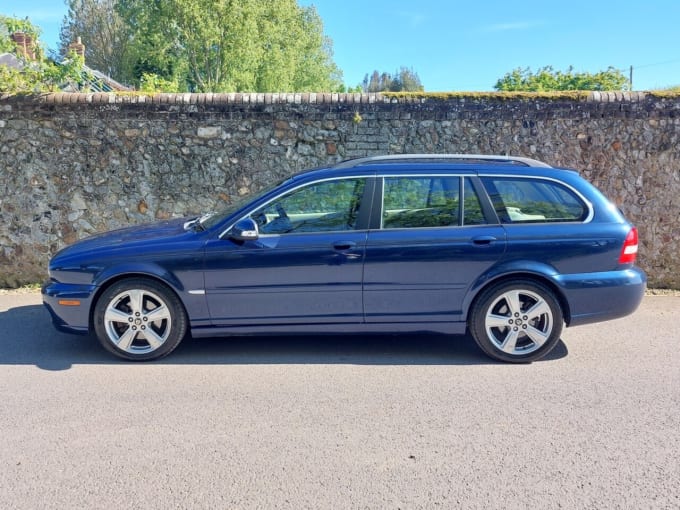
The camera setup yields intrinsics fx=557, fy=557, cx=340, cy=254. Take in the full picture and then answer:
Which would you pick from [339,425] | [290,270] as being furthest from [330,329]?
[339,425]

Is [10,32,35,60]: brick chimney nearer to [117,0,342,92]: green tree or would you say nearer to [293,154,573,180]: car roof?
[293,154,573,180]: car roof

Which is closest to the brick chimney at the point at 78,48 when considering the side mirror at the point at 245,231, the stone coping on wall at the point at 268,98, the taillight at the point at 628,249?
the stone coping on wall at the point at 268,98

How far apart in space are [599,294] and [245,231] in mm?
2935

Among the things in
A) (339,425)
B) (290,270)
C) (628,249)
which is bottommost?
(339,425)

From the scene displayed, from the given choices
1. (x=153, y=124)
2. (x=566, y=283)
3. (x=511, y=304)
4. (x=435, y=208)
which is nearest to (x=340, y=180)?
(x=435, y=208)

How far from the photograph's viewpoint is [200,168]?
24.2 feet

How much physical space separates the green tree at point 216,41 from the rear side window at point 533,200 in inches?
802

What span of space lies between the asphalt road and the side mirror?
105 centimetres

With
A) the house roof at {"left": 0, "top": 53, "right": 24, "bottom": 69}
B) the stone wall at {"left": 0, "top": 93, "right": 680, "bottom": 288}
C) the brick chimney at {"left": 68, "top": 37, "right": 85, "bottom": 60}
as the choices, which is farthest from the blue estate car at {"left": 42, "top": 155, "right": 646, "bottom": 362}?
the brick chimney at {"left": 68, "top": 37, "right": 85, "bottom": 60}

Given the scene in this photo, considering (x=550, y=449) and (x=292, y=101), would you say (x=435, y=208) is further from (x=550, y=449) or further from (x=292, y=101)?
(x=292, y=101)

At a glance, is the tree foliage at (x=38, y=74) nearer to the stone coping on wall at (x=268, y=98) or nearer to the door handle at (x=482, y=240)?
the stone coping on wall at (x=268, y=98)

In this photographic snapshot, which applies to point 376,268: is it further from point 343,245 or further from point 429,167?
point 429,167

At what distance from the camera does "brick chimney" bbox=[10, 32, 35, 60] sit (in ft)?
25.9

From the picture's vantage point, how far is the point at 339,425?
357 cm
